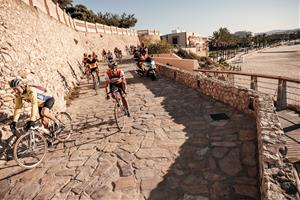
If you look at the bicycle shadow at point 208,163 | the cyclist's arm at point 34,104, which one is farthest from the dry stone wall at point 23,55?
the bicycle shadow at point 208,163

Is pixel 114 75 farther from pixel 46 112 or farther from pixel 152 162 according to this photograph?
pixel 152 162

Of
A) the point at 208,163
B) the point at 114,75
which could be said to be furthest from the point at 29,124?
the point at 208,163

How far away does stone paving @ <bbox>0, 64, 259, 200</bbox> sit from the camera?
362 cm

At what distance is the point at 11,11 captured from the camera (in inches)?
337

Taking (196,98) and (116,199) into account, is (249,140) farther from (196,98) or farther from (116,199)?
(196,98)

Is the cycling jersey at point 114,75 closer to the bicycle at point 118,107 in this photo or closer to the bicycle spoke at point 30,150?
the bicycle at point 118,107

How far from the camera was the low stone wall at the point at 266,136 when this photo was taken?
255 centimetres

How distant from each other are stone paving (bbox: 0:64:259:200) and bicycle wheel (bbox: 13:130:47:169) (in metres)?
0.18

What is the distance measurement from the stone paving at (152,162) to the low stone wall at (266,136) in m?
0.38

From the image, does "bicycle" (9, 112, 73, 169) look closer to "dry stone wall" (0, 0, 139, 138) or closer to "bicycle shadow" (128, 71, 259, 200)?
"dry stone wall" (0, 0, 139, 138)

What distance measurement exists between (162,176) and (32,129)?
126 inches

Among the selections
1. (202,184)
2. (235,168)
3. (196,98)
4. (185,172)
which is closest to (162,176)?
(185,172)

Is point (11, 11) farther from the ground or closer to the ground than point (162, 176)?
farther from the ground

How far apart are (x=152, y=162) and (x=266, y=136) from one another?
2.24 m
